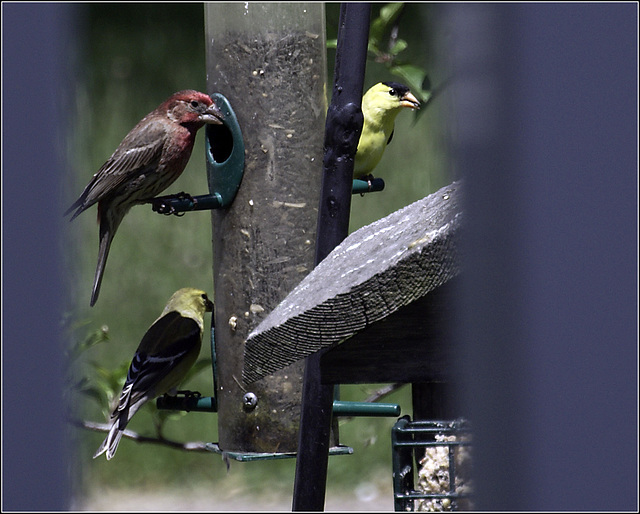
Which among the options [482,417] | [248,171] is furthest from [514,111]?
[248,171]

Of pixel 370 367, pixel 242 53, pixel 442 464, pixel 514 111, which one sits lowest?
pixel 442 464

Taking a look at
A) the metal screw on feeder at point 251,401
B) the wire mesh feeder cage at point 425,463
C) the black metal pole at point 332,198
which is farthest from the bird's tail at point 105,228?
the wire mesh feeder cage at point 425,463

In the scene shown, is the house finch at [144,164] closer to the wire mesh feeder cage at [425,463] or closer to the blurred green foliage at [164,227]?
the wire mesh feeder cage at [425,463]

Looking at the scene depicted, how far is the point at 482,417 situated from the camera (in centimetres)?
61

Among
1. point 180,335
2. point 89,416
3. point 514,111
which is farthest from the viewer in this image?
point 89,416

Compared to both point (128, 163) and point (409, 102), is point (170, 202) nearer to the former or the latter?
point (128, 163)

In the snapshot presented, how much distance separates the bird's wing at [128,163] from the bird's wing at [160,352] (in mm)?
632

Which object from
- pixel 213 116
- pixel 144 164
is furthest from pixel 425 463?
pixel 144 164

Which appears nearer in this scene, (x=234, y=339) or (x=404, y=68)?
(x=234, y=339)

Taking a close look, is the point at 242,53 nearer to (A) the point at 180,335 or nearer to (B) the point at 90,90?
(A) the point at 180,335

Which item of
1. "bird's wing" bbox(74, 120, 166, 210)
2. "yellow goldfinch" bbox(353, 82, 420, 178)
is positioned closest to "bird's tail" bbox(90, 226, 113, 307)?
"bird's wing" bbox(74, 120, 166, 210)

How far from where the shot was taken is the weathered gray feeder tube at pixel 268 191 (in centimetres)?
310

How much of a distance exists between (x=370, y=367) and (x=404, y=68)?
1.99 m

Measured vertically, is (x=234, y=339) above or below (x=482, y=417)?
above
